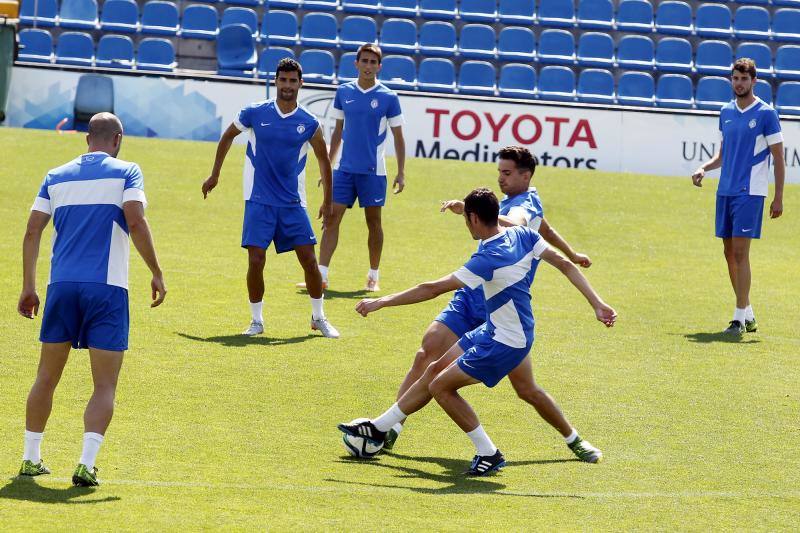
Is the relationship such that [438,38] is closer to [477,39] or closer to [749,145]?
[477,39]

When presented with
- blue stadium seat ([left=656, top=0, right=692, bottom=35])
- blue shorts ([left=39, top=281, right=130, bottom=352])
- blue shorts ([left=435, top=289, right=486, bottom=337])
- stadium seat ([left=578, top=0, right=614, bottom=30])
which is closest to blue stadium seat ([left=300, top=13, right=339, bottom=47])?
stadium seat ([left=578, top=0, right=614, bottom=30])

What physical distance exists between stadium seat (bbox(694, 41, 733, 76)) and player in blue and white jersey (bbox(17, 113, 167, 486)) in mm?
19717

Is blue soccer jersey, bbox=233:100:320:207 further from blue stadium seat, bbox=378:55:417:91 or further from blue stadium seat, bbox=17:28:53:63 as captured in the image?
blue stadium seat, bbox=17:28:53:63

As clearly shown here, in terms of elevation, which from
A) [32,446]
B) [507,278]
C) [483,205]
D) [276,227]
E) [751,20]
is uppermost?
[751,20]

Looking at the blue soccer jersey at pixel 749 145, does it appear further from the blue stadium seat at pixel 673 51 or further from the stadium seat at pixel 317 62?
the blue stadium seat at pixel 673 51

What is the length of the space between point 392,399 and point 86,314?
3088mm

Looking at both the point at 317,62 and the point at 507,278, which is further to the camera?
the point at 317,62

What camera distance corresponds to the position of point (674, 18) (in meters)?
25.7

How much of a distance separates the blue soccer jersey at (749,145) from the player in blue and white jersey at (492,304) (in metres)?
5.33

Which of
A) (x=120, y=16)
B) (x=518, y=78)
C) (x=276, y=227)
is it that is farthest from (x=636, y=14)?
(x=276, y=227)

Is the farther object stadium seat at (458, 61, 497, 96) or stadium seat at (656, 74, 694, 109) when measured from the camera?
stadium seat at (656, 74, 694, 109)

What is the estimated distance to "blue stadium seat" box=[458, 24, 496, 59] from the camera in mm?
24781

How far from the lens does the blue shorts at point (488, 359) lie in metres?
7.65

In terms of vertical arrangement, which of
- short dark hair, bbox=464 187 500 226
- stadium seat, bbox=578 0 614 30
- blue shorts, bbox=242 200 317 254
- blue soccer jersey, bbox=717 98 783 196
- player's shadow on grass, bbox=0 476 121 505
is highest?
stadium seat, bbox=578 0 614 30
